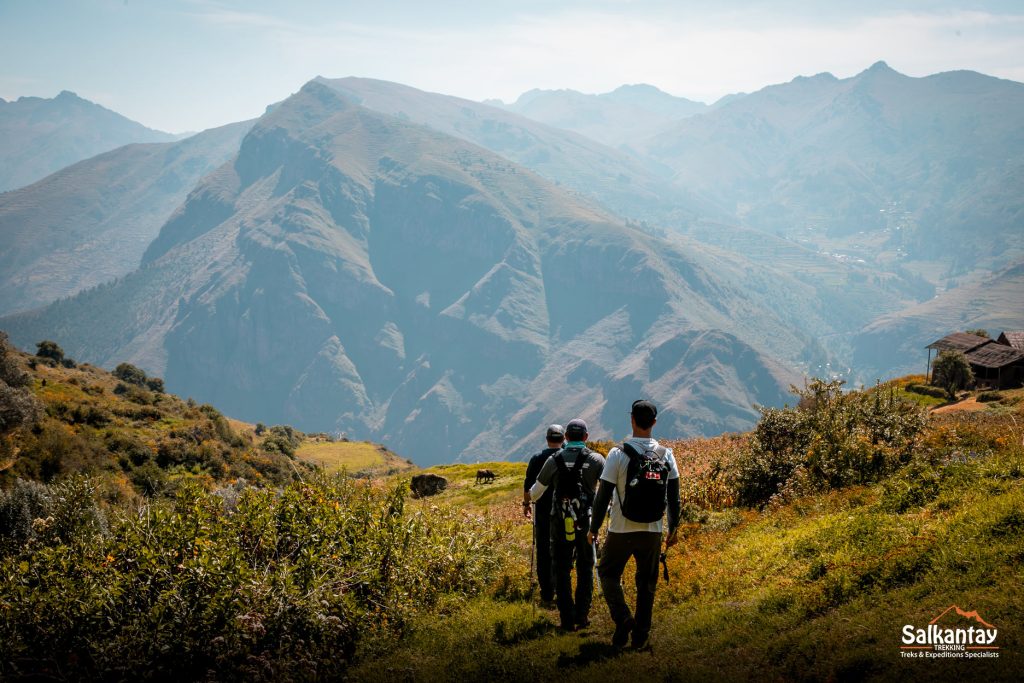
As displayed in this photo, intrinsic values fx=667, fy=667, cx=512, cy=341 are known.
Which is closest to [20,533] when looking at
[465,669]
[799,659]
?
[465,669]

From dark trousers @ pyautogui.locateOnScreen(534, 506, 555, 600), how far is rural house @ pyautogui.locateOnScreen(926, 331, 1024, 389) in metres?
65.6

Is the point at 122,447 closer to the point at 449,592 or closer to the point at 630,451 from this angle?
the point at 449,592

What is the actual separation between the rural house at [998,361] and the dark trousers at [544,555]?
215 feet

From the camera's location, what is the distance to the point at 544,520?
11438 millimetres

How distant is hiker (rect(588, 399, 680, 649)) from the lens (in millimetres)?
9516

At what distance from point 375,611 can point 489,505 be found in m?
15.4

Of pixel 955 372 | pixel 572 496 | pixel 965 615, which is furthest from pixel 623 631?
pixel 955 372

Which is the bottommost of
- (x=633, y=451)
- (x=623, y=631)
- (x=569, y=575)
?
(x=623, y=631)

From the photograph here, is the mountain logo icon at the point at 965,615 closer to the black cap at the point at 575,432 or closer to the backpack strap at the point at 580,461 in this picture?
the backpack strap at the point at 580,461

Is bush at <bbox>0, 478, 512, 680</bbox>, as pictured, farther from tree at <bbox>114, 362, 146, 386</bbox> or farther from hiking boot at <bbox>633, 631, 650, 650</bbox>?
tree at <bbox>114, 362, 146, 386</bbox>

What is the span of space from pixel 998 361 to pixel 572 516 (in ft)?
223

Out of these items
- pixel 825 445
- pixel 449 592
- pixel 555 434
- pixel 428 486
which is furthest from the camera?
pixel 428 486

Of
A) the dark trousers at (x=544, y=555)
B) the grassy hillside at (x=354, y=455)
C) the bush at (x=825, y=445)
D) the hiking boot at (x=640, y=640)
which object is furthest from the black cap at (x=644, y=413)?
the grassy hillside at (x=354, y=455)

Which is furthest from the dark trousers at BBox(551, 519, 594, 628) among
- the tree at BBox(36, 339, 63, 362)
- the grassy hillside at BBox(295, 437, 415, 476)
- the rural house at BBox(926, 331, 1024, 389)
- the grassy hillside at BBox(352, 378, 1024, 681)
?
the grassy hillside at BBox(295, 437, 415, 476)
